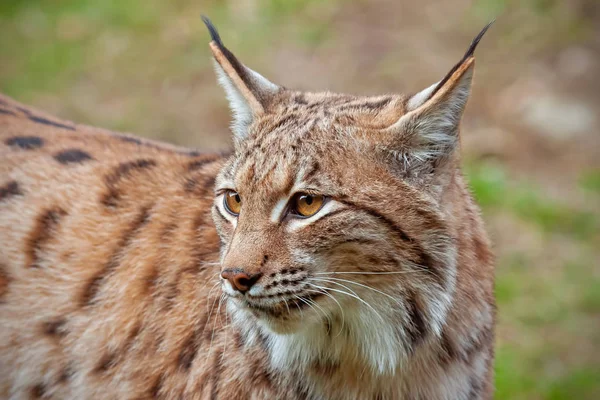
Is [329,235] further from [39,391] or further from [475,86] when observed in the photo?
[475,86]

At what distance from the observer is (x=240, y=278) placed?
313 centimetres

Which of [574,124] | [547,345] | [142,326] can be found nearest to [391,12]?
[574,124]

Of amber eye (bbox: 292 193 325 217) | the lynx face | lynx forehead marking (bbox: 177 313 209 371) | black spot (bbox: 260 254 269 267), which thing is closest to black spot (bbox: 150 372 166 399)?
lynx forehead marking (bbox: 177 313 209 371)

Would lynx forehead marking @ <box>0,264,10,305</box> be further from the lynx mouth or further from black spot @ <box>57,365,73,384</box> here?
the lynx mouth

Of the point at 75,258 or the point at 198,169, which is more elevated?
the point at 198,169

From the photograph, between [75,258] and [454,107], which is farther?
[75,258]

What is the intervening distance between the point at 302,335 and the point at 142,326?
1075 mm

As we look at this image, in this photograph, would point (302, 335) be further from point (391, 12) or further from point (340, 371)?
point (391, 12)

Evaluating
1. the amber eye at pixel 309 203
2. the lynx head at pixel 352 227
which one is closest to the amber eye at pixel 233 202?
the lynx head at pixel 352 227

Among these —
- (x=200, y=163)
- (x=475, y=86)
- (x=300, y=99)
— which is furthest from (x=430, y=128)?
(x=475, y=86)

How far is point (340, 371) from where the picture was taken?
3598 mm

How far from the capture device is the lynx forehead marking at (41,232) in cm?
439

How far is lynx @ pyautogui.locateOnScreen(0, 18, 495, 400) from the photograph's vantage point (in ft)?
10.7

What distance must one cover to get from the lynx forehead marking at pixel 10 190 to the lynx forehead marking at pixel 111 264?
681 millimetres
